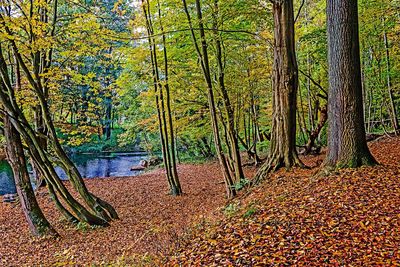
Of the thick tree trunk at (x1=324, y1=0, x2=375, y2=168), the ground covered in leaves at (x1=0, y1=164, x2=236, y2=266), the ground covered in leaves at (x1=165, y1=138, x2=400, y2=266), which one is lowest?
the ground covered in leaves at (x1=0, y1=164, x2=236, y2=266)

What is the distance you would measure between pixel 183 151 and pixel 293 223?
18831mm

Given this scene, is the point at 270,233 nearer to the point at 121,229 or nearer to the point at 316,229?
the point at 316,229

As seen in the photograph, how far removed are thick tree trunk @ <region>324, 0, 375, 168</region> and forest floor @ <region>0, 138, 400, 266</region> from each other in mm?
343

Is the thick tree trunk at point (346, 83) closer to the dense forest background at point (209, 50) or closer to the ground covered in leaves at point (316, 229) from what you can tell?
the ground covered in leaves at point (316, 229)

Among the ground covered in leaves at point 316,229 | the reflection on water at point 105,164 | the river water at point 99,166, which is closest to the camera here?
the ground covered in leaves at point 316,229

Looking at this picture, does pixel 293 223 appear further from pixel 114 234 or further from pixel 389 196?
pixel 114 234

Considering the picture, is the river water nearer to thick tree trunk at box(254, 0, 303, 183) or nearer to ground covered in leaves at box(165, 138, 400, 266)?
thick tree trunk at box(254, 0, 303, 183)

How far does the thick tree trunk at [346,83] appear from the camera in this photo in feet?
17.1

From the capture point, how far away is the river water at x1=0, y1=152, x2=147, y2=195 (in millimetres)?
16759

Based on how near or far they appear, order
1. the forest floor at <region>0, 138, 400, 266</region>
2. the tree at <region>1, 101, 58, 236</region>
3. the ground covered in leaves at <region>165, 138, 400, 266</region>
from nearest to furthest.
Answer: the ground covered in leaves at <region>165, 138, 400, 266</region> < the forest floor at <region>0, 138, 400, 266</region> < the tree at <region>1, 101, 58, 236</region>

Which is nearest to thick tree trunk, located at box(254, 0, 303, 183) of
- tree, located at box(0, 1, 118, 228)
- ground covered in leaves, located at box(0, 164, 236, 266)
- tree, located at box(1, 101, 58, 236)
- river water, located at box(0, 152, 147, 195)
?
ground covered in leaves, located at box(0, 164, 236, 266)

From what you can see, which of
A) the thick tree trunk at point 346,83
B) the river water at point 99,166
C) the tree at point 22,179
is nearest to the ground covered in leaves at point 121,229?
the tree at point 22,179

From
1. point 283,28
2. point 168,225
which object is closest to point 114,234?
point 168,225

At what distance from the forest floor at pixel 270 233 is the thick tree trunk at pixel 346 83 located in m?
0.34
